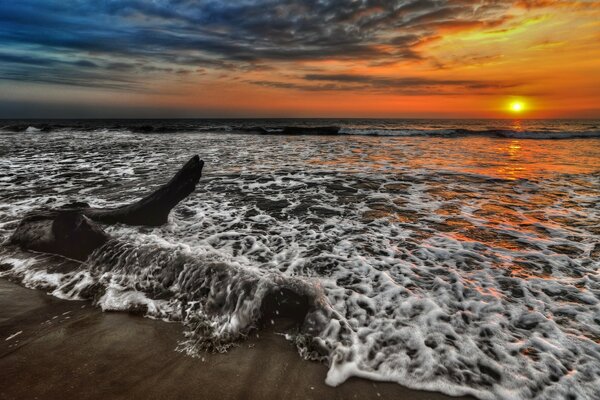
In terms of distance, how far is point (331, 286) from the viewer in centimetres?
372

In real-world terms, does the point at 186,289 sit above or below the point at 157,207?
below

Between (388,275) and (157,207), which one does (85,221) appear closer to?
(157,207)

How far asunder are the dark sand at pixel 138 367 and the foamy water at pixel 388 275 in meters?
0.15

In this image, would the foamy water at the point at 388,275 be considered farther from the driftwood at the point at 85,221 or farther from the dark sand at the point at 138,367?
the driftwood at the point at 85,221

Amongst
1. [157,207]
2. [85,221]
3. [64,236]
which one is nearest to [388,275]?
[157,207]

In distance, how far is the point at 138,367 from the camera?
8.48 feet

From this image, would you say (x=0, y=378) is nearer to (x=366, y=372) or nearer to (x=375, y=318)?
(x=366, y=372)

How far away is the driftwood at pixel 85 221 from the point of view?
4652 mm

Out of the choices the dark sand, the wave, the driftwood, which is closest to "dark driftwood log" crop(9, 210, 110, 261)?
the driftwood

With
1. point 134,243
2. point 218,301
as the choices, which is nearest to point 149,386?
point 218,301

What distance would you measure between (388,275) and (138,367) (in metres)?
2.86

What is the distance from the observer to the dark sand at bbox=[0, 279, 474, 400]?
7.66ft

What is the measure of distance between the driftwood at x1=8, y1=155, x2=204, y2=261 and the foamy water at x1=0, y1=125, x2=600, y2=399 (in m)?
0.26

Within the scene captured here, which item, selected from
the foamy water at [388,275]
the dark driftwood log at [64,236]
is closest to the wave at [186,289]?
the foamy water at [388,275]
